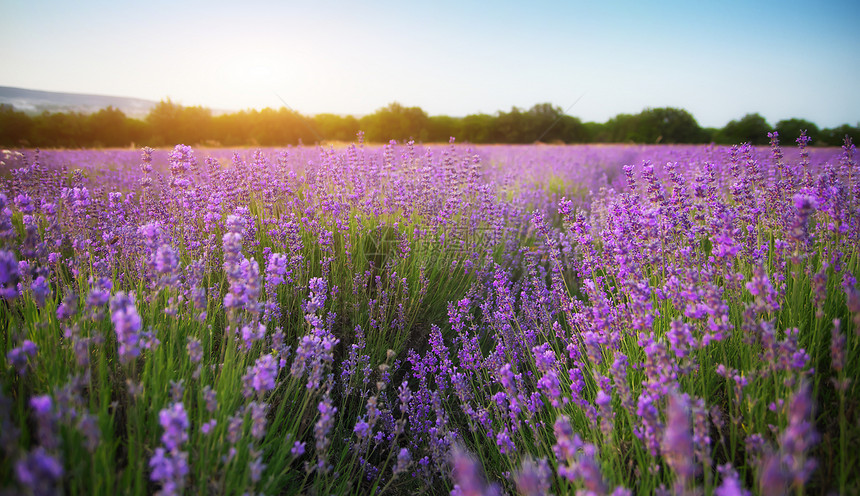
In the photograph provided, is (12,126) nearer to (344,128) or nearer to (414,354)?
(344,128)

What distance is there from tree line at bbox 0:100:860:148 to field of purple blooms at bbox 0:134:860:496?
370 cm

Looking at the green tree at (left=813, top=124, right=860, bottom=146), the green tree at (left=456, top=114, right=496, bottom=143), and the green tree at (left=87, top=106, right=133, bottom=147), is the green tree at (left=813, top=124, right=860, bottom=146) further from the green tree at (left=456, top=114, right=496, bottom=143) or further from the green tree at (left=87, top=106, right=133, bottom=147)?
the green tree at (left=87, top=106, right=133, bottom=147)

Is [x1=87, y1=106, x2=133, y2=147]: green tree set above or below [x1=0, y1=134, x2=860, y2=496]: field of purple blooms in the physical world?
above

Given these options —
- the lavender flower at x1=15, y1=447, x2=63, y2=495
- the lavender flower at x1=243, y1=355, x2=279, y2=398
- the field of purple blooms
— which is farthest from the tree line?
the lavender flower at x1=15, y1=447, x2=63, y2=495

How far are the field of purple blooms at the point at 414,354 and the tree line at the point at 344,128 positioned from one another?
12.1 feet

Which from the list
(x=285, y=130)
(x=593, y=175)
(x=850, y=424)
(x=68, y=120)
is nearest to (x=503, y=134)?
(x=285, y=130)

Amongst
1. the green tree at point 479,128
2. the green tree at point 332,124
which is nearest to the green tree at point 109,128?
the green tree at point 332,124

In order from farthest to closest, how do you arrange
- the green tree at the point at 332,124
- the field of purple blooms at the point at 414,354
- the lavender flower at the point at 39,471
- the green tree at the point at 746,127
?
the green tree at the point at 746,127 < the green tree at the point at 332,124 < the field of purple blooms at the point at 414,354 < the lavender flower at the point at 39,471

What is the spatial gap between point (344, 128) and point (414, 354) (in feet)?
22.1

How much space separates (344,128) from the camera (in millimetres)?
8266

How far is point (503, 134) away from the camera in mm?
20250

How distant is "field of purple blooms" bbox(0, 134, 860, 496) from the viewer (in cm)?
118

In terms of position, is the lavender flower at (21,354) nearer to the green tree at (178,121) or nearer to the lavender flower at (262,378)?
the lavender flower at (262,378)

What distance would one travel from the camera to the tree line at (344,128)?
832 centimetres
